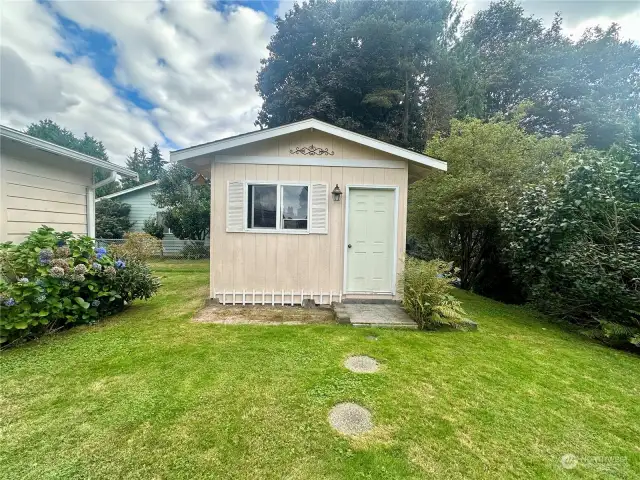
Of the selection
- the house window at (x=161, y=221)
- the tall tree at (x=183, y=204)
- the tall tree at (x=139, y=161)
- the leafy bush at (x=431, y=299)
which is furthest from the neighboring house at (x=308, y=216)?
the tall tree at (x=139, y=161)

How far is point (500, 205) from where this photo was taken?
20.9 feet

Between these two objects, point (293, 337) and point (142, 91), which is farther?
point (142, 91)

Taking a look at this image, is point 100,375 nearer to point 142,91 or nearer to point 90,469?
point 90,469

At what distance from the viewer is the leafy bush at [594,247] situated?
424 centimetres

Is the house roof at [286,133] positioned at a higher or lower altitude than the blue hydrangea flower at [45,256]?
higher

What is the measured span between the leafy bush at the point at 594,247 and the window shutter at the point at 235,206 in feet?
17.3

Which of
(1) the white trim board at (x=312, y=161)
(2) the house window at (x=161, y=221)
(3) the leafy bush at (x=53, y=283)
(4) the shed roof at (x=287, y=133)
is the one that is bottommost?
(3) the leafy bush at (x=53, y=283)

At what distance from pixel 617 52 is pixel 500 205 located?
18.3 m

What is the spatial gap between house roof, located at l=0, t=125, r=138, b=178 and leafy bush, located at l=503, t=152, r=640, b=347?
25.5 feet

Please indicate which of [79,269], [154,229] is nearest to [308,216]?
[79,269]

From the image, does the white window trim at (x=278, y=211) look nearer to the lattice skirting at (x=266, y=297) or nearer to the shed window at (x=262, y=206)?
the shed window at (x=262, y=206)

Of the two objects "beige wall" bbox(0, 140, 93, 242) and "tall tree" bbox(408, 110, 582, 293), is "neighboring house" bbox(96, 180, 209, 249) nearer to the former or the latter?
"beige wall" bbox(0, 140, 93, 242)

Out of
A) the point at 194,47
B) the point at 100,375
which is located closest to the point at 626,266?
the point at 100,375

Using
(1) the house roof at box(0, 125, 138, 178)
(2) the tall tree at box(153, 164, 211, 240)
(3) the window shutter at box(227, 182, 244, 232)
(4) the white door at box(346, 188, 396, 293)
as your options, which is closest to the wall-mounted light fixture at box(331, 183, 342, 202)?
(4) the white door at box(346, 188, 396, 293)
